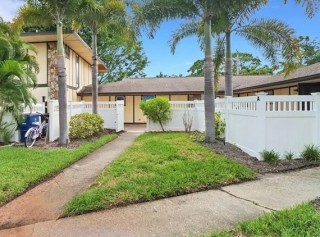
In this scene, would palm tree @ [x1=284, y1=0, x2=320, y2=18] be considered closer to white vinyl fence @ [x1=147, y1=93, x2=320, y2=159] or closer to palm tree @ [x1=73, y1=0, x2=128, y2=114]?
white vinyl fence @ [x1=147, y1=93, x2=320, y2=159]

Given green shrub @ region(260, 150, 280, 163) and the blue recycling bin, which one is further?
the blue recycling bin

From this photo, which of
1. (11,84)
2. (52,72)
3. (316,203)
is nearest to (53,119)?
(11,84)

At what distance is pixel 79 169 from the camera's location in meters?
7.73

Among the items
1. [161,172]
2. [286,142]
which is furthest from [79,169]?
[286,142]

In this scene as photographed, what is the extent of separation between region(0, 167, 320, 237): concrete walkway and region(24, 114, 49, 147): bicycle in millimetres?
7231

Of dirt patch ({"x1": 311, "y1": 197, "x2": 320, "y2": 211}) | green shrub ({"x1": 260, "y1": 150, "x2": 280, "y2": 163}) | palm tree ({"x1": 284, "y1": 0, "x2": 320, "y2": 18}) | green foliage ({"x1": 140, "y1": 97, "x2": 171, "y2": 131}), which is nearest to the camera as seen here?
dirt patch ({"x1": 311, "y1": 197, "x2": 320, "y2": 211})

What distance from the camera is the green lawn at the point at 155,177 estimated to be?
205 inches

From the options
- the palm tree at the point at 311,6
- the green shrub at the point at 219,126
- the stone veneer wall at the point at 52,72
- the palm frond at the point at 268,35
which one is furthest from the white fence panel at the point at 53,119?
the palm tree at the point at 311,6

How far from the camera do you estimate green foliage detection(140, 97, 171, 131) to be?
15802 mm

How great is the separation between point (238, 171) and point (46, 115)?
8918 mm

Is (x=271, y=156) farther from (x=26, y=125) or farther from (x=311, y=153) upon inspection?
(x=26, y=125)

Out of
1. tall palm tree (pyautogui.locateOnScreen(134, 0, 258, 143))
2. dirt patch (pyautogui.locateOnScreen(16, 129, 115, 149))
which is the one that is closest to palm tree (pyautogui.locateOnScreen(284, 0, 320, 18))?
tall palm tree (pyautogui.locateOnScreen(134, 0, 258, 143))

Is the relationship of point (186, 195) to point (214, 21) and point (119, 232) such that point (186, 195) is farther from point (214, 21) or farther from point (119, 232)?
point (214, 21)

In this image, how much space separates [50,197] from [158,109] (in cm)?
1068
